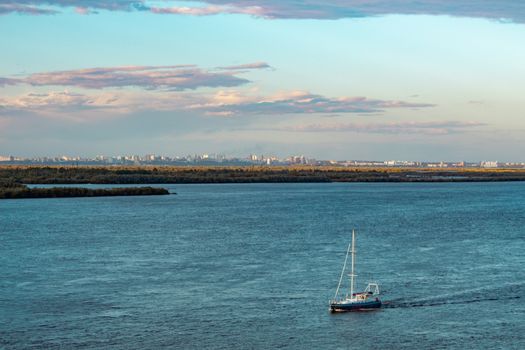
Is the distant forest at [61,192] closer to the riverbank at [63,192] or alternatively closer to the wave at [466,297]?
the riverbank at [63,192]

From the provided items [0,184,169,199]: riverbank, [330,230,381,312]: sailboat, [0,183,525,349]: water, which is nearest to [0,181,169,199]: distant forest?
[0,184,169,199]: riverbank

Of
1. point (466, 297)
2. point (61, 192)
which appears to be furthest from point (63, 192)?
point (466, 297)

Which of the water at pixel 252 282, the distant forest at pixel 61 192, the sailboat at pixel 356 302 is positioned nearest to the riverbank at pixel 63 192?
the distant forest at pixel 61 192

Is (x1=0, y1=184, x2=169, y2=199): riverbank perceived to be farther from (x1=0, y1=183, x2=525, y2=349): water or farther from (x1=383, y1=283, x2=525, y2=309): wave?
(x1=383, y1=283, x2=525, y2=309): wave

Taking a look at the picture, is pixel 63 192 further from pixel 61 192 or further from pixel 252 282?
pixel 252 282

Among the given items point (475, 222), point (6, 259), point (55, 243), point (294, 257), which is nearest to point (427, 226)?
point (475, 222)
